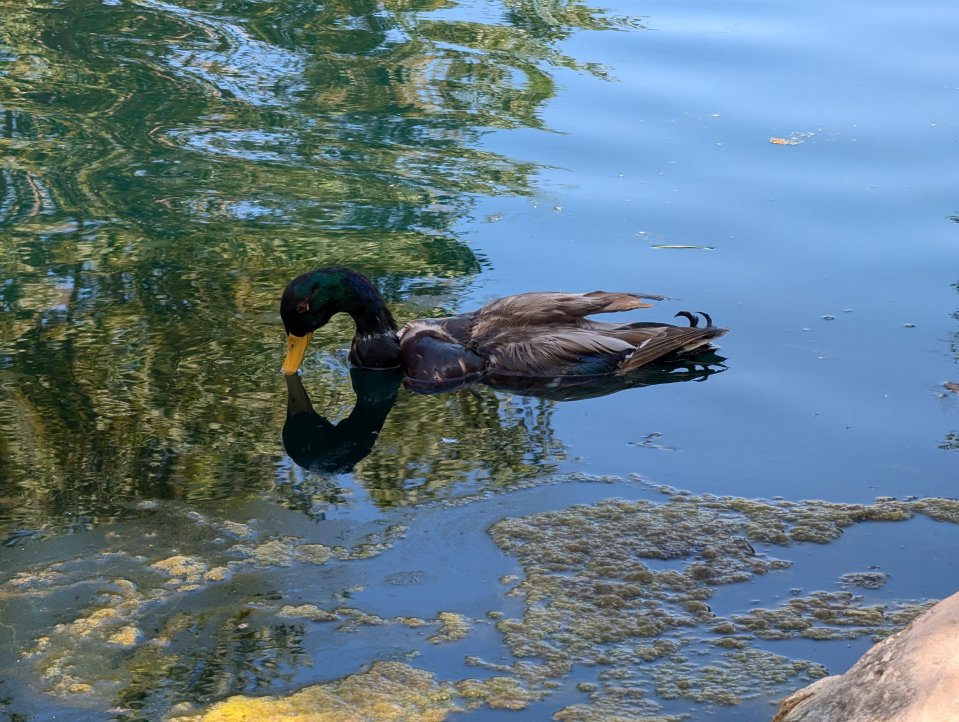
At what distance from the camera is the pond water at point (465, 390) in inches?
209

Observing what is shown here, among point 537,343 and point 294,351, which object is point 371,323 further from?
point 537,343

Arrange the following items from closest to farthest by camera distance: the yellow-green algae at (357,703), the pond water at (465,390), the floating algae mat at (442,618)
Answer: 1. the yellow-green algae at (357,703)
2. the floating algae mat at (442,618)
3. the pond water at (465,390)

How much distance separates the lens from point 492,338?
813 cm

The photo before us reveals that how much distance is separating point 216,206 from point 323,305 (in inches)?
90.9

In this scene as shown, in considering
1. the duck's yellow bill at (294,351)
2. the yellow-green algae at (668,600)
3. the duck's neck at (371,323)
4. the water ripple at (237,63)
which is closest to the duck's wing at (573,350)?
the duck's neck at (371,323)

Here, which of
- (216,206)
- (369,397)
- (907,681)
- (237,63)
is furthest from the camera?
(237,63)

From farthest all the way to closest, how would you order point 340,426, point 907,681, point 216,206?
point 216,206 → point 340,426 → point 907,681

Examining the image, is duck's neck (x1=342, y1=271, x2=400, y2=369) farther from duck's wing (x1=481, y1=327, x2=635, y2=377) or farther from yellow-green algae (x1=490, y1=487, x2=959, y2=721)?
yellow-green algae (x1=490, y1=487, x2=959, y2=721)

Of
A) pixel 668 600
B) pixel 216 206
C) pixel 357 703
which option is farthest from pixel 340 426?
pixel 216 206

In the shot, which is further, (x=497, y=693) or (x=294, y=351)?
(x=294, y=351)

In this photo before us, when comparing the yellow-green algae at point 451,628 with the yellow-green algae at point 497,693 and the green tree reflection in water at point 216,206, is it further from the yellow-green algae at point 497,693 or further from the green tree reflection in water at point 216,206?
the green tree reflection in water at point 216,206

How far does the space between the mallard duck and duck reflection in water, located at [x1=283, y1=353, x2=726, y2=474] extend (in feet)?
0.19

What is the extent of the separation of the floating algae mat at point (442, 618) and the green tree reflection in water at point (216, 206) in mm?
607

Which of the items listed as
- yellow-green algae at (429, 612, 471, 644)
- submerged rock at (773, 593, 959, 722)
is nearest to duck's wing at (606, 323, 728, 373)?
yellow-green algae at (429, 612, 471, 644)
